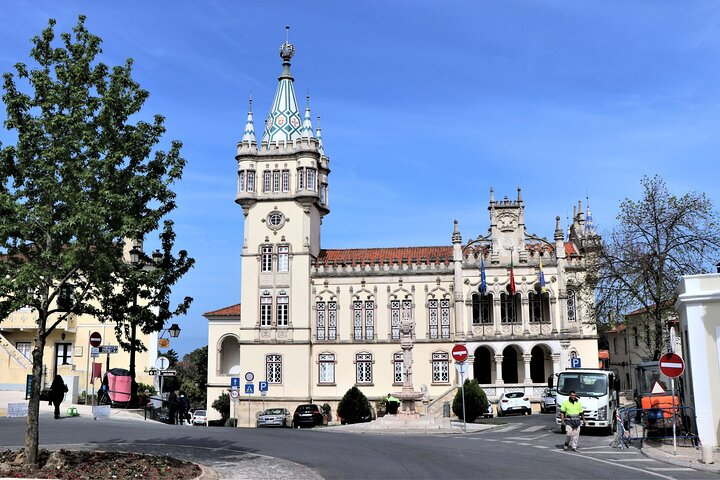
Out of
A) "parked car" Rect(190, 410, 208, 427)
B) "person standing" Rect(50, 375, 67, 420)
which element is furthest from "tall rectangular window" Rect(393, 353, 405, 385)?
"person standing" Rect(50, 375, 67, 420)

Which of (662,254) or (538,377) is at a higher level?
(662,254)

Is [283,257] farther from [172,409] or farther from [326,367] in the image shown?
[172,409]

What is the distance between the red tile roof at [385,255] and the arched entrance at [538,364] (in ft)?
31.9

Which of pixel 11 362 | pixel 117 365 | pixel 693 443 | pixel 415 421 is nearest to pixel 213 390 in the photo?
pixel 117 365

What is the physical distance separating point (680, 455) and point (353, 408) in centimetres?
2864

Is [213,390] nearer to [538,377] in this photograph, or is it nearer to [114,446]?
[538,377]

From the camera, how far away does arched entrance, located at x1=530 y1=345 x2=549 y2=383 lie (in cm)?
5397

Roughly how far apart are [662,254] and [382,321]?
25.3 m

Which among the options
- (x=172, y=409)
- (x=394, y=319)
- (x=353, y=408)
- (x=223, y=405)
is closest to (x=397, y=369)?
(x=394, y=319)

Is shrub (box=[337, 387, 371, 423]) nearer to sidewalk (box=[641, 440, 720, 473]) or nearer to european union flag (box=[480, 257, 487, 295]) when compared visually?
european union flag (box=[480, 257, 487, 295])

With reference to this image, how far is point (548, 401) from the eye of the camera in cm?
4516

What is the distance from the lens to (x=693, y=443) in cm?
2203

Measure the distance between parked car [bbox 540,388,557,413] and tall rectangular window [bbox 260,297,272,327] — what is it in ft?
68.1

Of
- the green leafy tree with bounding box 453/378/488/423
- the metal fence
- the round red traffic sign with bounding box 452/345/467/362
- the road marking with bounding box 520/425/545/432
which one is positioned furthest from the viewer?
the green leafy tree with bounding box 453/378/488/423
